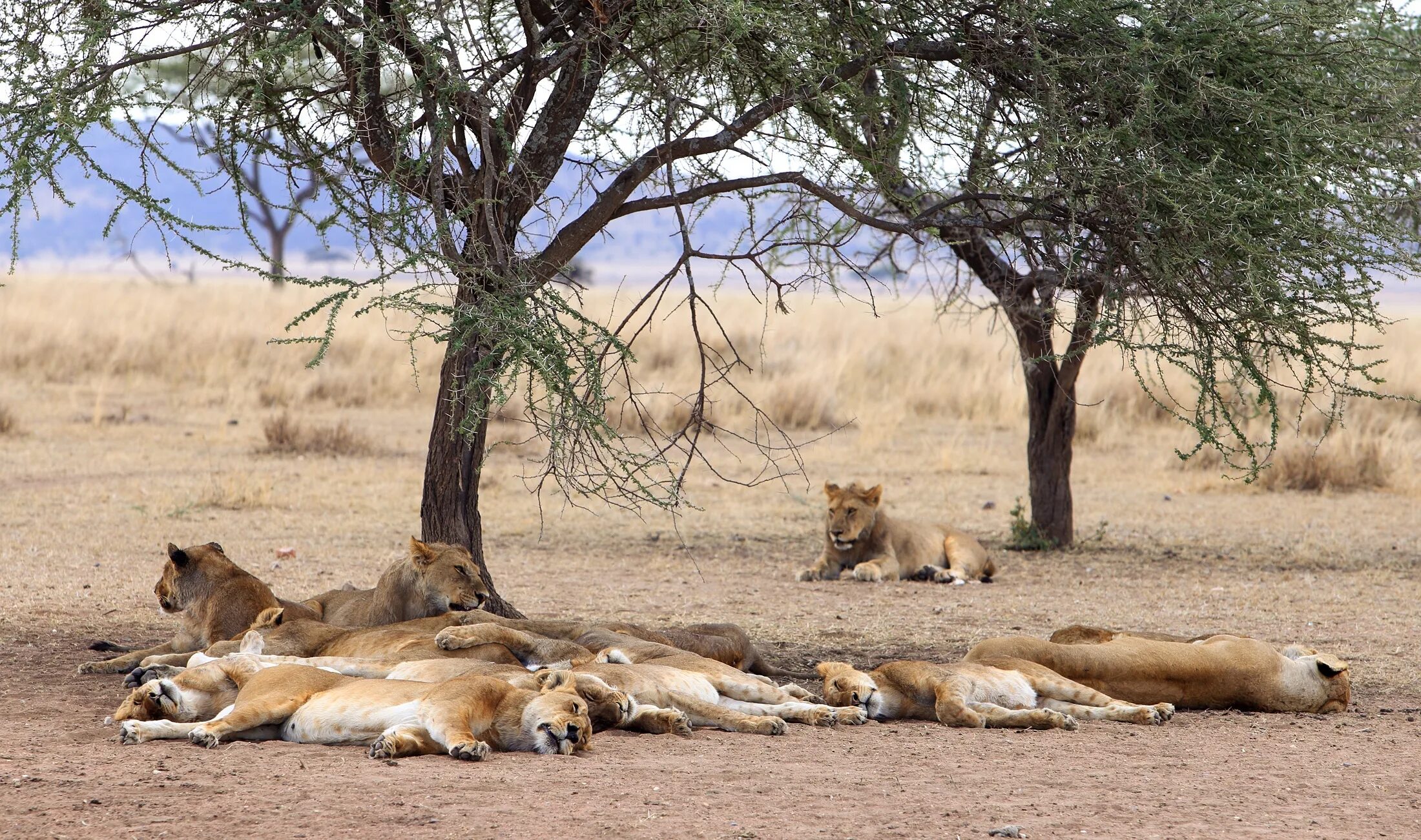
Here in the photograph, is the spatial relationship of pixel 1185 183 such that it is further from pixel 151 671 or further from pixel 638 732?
pixel 151 671

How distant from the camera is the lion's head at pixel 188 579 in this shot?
22.5 ft

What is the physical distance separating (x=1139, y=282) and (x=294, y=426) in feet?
38.6

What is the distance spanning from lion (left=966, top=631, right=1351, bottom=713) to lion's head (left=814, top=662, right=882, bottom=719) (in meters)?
0.56

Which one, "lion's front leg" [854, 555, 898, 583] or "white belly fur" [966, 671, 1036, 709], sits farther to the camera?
"lion's front leg" [854, 555, 898, 583]

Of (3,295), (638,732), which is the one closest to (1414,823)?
(638,732)

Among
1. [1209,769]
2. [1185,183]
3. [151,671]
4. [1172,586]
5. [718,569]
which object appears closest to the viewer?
[1209,769]

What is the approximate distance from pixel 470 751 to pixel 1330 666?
383 cm

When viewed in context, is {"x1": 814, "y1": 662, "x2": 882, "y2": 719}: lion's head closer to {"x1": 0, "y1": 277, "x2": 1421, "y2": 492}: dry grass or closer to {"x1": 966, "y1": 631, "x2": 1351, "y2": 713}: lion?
{"x1": 966, "y1": 631, "x2": 1351, "y2": 713}: lion

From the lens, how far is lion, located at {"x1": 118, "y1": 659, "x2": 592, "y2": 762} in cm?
501

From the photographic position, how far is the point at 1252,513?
47.2 feet

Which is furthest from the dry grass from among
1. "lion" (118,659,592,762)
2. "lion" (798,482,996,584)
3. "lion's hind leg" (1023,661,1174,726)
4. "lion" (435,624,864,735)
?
"lion" (118,659,592,762)

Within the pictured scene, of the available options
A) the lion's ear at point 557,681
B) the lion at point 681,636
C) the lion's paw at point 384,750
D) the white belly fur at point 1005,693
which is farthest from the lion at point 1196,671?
the lion's paw at point 384,750

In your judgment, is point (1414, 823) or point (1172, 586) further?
point (1172, 586)

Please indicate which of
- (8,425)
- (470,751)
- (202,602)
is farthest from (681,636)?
(8,425)
